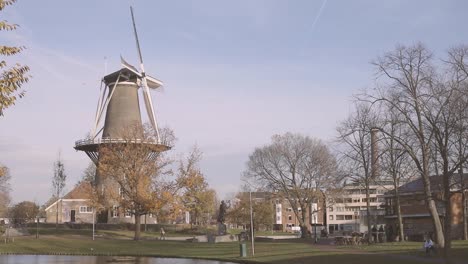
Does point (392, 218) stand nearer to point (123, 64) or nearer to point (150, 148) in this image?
point (150, 148)

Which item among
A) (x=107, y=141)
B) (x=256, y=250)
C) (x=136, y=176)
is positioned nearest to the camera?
(x=256, y=250)

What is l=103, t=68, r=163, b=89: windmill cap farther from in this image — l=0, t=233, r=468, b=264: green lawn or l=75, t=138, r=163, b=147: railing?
l=0, t=233, r=468, b=264: green lawn

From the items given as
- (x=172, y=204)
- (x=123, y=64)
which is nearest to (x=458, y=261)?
(x=172, y=204)

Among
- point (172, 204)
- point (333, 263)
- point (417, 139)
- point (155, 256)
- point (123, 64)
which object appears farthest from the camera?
point (123, 64)

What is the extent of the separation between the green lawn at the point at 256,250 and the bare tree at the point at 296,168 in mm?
20570

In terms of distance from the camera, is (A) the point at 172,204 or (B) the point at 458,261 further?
(A) the point at 172,204

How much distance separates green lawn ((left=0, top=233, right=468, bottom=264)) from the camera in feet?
118

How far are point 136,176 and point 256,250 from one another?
2480 centimetres

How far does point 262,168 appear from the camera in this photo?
82.8m

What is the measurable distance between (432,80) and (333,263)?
41.2 feet

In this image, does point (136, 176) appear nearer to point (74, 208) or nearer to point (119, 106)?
point (119, 106)

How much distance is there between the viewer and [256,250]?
156 feet

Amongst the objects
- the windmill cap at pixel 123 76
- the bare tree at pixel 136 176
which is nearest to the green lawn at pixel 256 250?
the bare tree at pixel 136 176

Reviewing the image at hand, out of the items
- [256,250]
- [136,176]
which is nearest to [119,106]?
[136,176]
